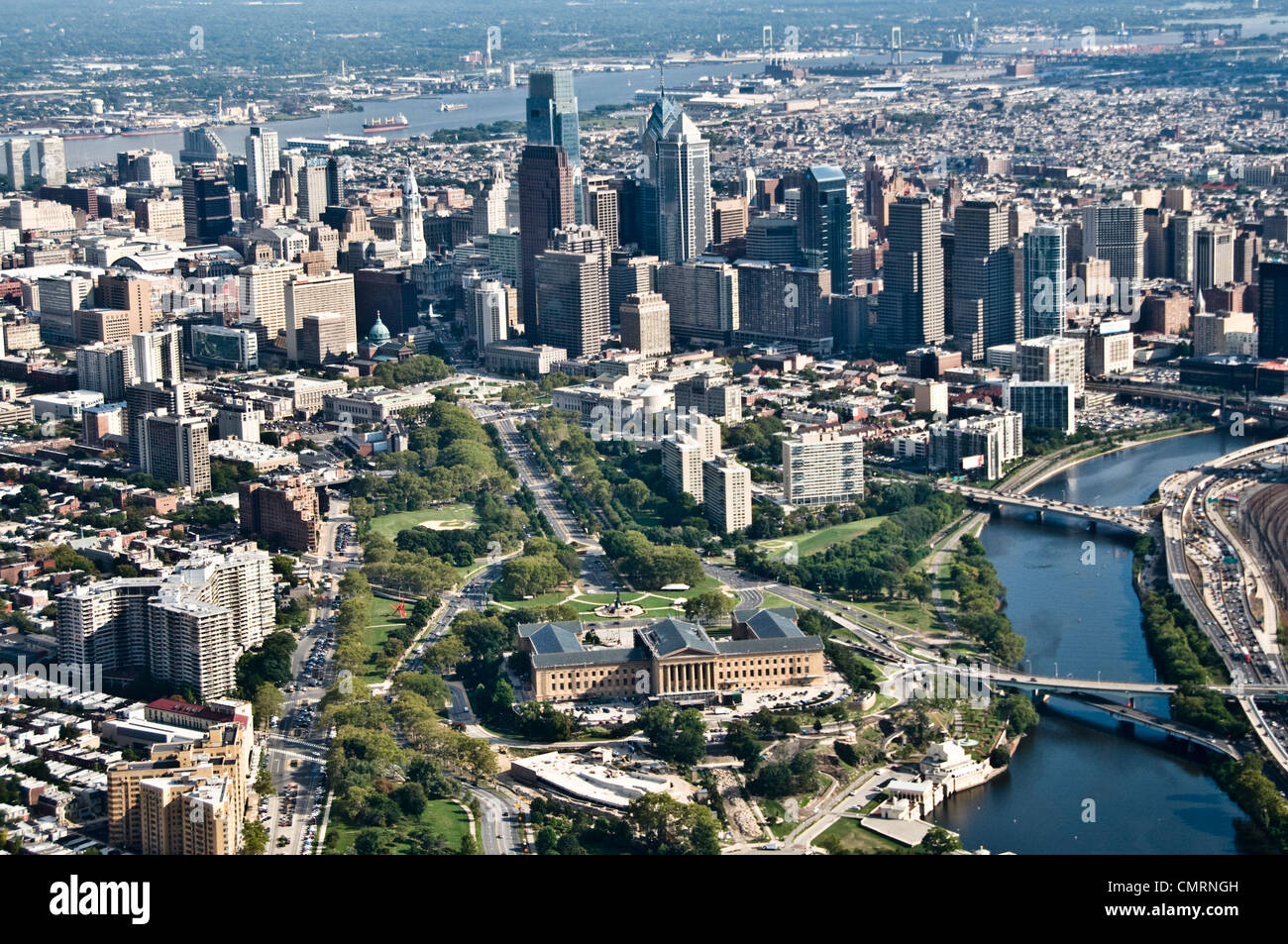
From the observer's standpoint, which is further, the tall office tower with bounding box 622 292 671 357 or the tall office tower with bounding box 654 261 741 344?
the tall office tower with bounding box 654 261 741 344

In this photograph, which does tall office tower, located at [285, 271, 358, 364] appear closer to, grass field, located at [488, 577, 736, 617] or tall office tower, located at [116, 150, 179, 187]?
grass field, located at [488, 577, 736, 617]

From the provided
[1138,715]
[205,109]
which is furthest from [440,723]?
[205,109]

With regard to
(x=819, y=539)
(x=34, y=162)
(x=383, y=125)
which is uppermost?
(x=383, y=125)

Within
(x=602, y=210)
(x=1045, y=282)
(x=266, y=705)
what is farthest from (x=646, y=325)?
(x=266, y=705)

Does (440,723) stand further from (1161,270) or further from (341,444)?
(1161,270)

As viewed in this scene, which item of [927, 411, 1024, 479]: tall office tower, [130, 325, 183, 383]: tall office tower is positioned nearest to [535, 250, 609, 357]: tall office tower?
[130, 325, 183, 383]: tall office tower

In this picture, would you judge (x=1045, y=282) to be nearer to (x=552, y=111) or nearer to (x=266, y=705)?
(x=552, y=111)
